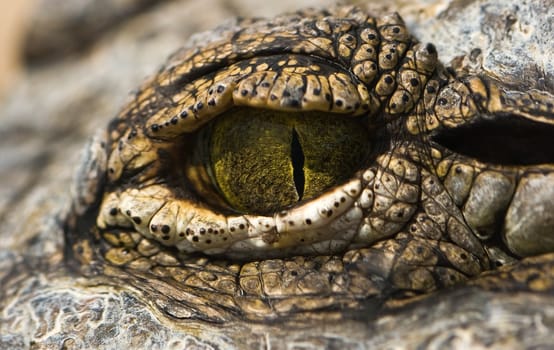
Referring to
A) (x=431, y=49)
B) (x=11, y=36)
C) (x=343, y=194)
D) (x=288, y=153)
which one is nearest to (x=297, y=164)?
(x=288, y=153)

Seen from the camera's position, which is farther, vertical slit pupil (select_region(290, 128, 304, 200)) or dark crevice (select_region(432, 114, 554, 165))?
vertical slit pupil (select_region(290, 128, 304, 200))

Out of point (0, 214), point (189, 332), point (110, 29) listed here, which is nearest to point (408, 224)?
point (189, 332)

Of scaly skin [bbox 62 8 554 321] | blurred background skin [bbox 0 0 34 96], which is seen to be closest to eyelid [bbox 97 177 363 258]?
scaly skin [bbox 62 8 554 321]

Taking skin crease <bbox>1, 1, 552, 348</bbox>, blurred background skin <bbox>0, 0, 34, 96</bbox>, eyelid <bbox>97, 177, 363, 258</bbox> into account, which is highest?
blurred background skin <bbox>0, 0, 34, 96</bbox>

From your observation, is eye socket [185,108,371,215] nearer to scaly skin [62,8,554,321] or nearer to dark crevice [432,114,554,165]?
scaly skin [62,8,554,321]

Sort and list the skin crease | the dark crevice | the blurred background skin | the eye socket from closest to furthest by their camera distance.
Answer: the skin crease < the dark crevice < the eye socket < the blurred background skin

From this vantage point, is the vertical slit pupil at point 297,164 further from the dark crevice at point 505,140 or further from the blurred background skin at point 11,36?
the blurred background skin at point 11,36

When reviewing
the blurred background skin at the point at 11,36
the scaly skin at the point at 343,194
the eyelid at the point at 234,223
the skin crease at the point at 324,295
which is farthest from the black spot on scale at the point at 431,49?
the blurred background skin at the point at 11,36
